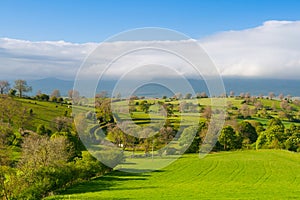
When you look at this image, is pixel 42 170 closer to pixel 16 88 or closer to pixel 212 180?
pixel 212 180

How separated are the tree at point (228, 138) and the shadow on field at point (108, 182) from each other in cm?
3310

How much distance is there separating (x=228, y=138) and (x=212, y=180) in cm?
3516

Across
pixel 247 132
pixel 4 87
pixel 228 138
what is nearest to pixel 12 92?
pixel 4 87

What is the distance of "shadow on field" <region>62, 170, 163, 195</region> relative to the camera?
127ft

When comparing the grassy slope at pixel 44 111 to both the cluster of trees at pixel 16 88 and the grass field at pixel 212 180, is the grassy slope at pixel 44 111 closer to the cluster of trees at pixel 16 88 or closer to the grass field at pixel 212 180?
the cluster of trees at pixel 16 88

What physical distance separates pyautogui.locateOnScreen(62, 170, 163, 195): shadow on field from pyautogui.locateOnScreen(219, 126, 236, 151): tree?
33097 mm

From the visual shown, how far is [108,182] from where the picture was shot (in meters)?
43.8

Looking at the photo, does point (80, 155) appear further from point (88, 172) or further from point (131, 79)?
point (131, 79)

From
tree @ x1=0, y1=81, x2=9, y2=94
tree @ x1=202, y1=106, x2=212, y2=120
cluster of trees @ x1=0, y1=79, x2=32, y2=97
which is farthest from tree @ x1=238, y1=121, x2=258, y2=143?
tree @ x1=0, y1=81, x2=9, y2=94

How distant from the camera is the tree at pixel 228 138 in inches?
3164

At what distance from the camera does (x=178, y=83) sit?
1817 centimetres

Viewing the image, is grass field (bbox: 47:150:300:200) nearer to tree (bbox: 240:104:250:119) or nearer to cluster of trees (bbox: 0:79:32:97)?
tree (bbox: 240:104:250:119)

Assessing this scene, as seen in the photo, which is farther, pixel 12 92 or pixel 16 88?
pixel 16 88

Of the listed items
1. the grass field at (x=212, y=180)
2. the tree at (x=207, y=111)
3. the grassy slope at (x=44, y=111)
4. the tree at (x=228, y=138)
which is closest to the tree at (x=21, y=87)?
the grassy slope at (x=44, y=111)
